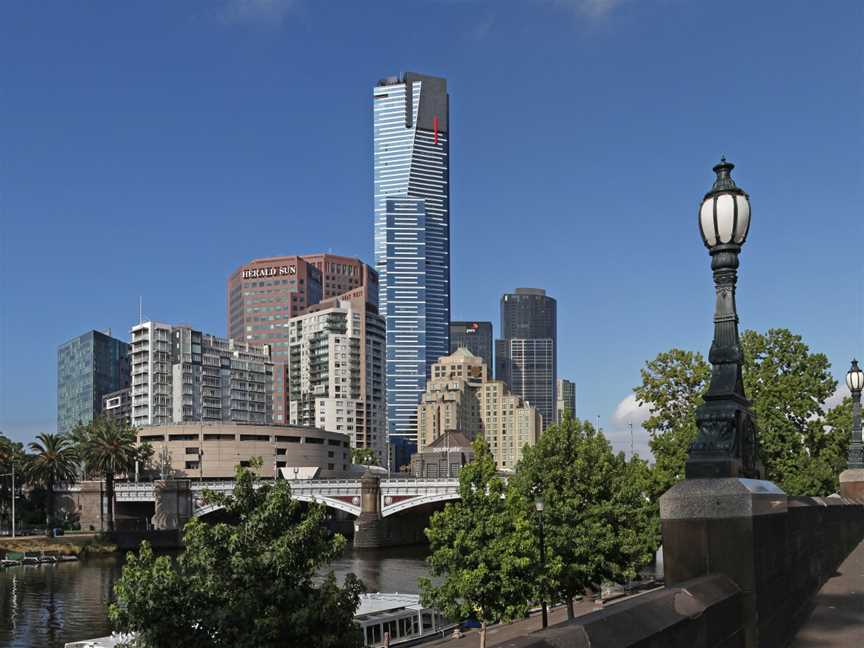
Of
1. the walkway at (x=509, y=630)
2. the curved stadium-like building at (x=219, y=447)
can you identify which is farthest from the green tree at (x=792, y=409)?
the curved stadium-like building at (x=219, y=447)

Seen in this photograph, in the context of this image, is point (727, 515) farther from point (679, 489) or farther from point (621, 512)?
point (621, 512)

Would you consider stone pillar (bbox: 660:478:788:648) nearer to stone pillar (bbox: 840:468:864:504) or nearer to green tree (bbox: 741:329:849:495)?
stone pillar (bbox: 840:468:864:504)

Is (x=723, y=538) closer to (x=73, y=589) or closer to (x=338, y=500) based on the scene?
(x=73, y=589)

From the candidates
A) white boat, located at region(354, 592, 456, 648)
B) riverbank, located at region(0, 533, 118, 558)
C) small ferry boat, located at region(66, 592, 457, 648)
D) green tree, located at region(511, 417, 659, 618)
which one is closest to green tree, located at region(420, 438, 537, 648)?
green tree, located at region(511, 417, 659, 618)

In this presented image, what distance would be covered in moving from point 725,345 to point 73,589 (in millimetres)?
75442

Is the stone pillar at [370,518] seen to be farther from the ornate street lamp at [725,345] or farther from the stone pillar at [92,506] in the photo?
the ornate street lamp at [725,345]

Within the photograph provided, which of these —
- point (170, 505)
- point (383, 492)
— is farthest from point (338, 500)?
point (170, 505)

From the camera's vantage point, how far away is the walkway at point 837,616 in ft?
35.1

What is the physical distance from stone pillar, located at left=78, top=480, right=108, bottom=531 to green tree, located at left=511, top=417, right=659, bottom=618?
319 ft

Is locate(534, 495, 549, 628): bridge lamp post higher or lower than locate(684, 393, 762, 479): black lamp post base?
lower

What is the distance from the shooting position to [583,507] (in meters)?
44.0

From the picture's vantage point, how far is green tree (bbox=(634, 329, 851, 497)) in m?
47.3

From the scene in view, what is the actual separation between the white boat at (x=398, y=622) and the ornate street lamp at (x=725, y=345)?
3728 cm

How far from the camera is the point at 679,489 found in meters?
9.02
